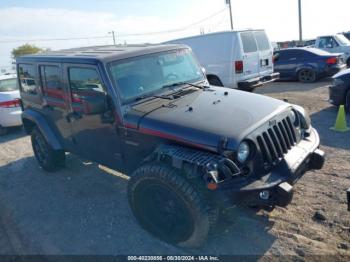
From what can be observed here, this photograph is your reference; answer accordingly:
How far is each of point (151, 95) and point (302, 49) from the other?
10.5m

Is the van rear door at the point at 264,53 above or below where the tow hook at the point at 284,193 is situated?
above

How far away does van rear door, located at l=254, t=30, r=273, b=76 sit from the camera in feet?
33.6

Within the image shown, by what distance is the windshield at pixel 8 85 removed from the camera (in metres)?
8.72

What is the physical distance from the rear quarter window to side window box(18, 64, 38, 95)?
23.7ft

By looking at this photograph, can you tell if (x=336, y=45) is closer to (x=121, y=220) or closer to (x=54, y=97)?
(x=54, y=97)

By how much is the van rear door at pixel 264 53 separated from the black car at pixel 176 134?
6.20m

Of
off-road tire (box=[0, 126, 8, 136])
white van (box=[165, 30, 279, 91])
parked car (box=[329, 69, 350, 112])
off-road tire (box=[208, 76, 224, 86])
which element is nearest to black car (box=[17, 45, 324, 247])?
parked car (box=[329, 69, 350, 112])

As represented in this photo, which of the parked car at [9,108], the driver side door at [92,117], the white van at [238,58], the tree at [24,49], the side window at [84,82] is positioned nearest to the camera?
the driver side door at [92,117]

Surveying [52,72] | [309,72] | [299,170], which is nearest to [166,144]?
[299,170]

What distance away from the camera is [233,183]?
2.92 meters

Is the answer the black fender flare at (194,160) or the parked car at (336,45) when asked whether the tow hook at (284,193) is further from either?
the parked car at (336,45)

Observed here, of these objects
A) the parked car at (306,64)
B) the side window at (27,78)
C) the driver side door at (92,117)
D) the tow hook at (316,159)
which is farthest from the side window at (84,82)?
the parked car at (306,64)

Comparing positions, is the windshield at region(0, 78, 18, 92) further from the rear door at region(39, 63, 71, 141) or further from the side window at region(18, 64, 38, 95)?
the rear door at region(39, 63, 71, 141)

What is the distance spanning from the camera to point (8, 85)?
8.84 metres
